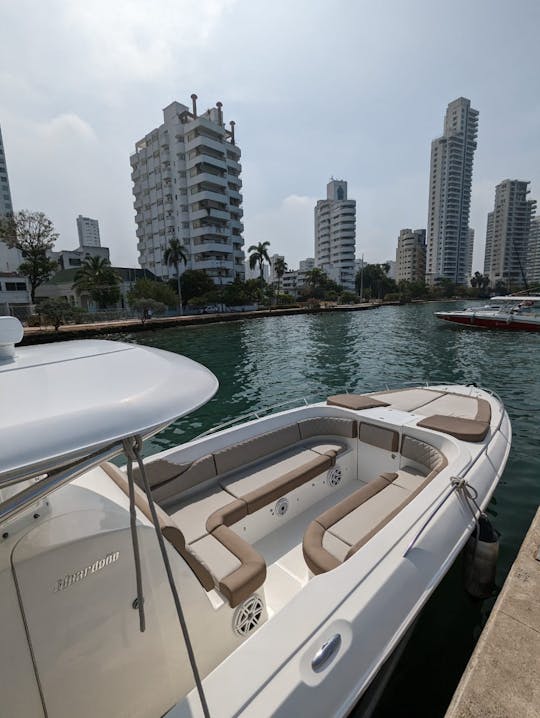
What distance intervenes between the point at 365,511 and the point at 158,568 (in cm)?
264

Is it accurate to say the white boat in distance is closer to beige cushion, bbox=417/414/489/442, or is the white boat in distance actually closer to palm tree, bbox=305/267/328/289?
beige cushion, bbox=417/414/489/442

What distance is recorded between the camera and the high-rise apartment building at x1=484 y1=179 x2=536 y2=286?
123 metres

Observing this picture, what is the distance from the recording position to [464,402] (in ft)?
20.9

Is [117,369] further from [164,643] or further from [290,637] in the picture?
[290,637]

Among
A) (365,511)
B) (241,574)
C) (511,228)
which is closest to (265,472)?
(365,511)

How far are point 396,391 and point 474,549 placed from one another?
403cm

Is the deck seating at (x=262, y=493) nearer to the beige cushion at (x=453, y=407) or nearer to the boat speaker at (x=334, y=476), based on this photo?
the boat speaker at (x=334, y=476)

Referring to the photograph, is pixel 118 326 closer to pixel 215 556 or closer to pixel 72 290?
pixel 72 290

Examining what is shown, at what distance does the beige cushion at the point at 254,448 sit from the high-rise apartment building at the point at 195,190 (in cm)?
5973

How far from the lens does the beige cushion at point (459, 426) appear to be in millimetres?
4664

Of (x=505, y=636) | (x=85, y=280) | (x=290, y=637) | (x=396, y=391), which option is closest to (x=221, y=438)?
(x=290, y=637)

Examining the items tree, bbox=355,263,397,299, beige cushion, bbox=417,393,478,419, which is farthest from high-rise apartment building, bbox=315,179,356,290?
beige cushion, bbox=417,393,478,419

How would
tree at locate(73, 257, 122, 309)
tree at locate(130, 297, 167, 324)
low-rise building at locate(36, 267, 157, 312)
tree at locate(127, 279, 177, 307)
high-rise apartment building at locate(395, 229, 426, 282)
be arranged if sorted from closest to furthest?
tree at locate(130, 297, 167, 324) → tree at locate(127, 279, 177, 307) → tree at locate(73, 257, 122, 309) → low-rise building at locate(36, 267, 157, 312) → high-rise apartment building at locate(395, 229, 426, 282)

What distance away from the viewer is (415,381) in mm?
8219
